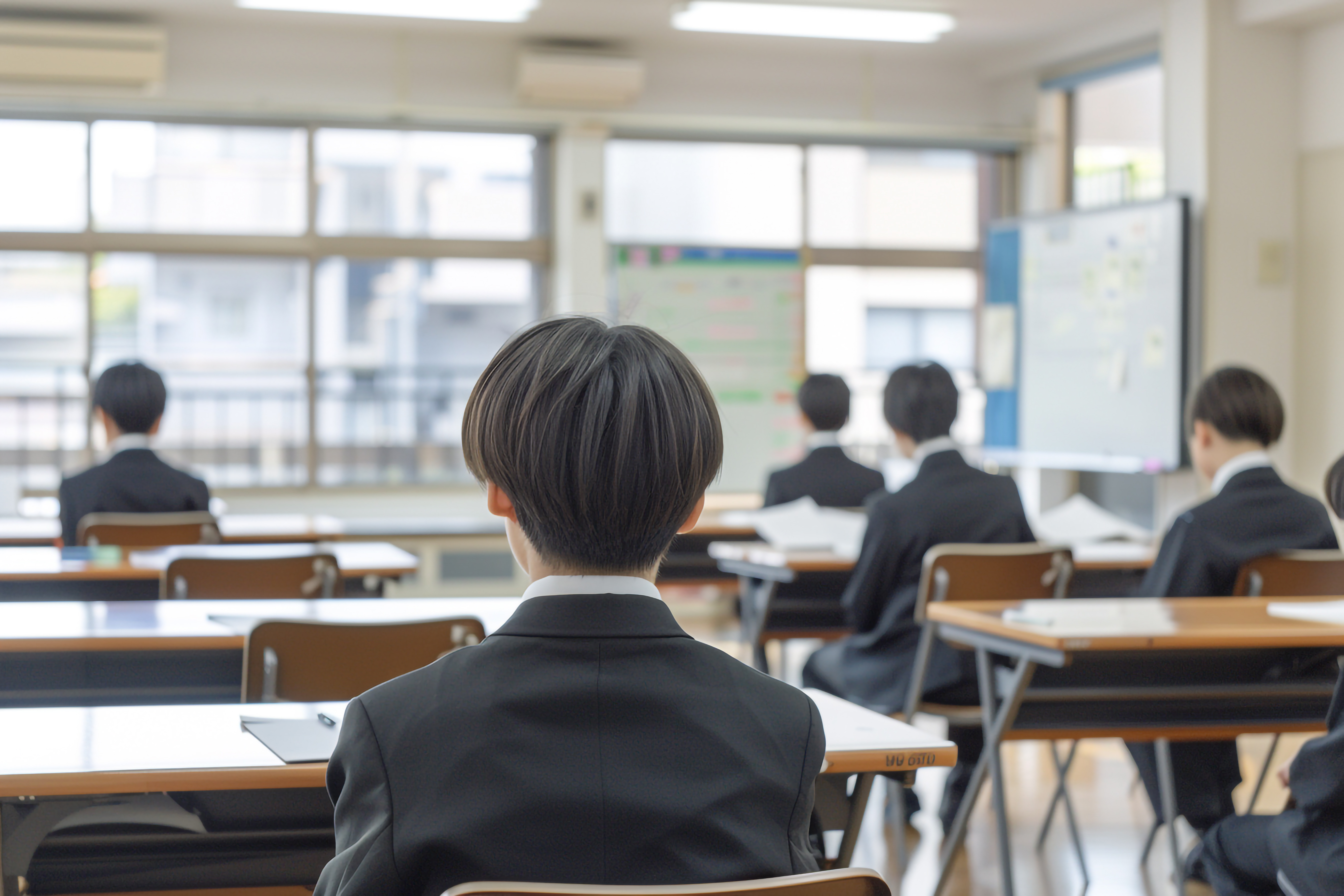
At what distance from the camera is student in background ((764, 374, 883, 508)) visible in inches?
171

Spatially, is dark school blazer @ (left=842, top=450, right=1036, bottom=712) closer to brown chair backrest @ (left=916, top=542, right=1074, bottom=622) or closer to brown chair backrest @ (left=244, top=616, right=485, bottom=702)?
brown chair backrest @ (left=916, top=542, right=1074, bottom=622)

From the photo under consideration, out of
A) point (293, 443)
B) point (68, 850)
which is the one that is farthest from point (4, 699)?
point (293, 443)

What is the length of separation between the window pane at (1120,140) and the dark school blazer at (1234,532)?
3362mm

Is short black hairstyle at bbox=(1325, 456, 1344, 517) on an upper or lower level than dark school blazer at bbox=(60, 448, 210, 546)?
upper

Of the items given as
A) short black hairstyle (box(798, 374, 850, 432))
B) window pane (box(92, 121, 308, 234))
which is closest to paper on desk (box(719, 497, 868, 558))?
short black hairstyle (box(798, 374, 850, 432))

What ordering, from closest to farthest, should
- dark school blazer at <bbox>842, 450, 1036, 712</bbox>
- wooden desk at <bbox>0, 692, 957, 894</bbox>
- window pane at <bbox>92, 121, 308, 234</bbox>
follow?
wooden desk at <bbox>0, 692, 957, 894</bbox>, dark school blazer at <bbox>842, 450, 1036, 712</bbox>, window pane at <bbox>92, 121, 308, 234</bbox>

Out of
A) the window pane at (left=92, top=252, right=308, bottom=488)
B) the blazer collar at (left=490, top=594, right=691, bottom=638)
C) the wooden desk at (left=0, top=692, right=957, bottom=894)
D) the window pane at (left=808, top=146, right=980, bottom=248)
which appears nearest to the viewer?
the blazer collar at (left=490, top=594, right=691, bottom=638)

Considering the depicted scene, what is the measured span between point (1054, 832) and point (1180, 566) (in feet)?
3.12

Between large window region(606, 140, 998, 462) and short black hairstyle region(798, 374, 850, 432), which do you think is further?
large window region(606, 140, 998, 462)

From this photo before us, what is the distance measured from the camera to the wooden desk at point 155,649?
2.21 metres

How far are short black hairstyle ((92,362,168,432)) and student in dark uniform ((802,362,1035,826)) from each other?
1.95m

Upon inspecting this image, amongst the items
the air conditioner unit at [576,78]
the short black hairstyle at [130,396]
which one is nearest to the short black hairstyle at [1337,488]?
the short black hairstyle at [130,396]

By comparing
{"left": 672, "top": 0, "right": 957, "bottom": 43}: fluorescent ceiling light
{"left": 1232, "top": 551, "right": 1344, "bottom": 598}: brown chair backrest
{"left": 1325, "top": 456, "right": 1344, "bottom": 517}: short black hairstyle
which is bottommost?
{"left": 1232, "top": 551, "right": 1344, "bottom": 598}: brown chair backrest

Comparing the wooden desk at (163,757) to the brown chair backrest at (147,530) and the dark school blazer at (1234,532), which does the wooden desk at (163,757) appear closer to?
the dark school blazer at (1234,532)
